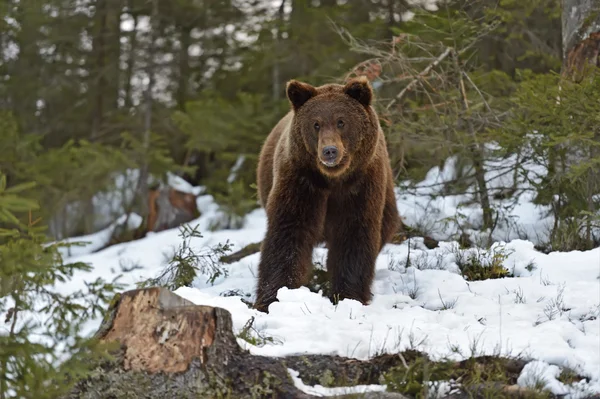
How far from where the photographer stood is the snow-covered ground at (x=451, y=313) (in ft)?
13.9

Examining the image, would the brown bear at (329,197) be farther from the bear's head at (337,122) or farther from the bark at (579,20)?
the bark at (579,20)

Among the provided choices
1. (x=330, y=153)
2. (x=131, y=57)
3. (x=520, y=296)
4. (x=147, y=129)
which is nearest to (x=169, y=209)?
(x=147, y=129)

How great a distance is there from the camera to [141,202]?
15.3 metres

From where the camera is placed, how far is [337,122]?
19.2ft

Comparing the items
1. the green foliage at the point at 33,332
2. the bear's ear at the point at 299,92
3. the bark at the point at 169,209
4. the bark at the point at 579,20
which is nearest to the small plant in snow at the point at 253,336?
the green foliage at the point at 33,332

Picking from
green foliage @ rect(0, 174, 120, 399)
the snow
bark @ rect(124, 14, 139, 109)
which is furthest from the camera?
bark @ rect(124, 14, 139, 109)

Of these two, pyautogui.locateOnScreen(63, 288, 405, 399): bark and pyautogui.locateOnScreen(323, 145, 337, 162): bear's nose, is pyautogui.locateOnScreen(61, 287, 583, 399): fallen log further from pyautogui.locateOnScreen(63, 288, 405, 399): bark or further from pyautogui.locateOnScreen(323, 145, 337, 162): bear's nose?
pyautogui.locateOnScreen(323, 145, 337, 162): bear's nose

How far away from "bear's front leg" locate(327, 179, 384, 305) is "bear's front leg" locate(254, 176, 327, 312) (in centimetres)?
22

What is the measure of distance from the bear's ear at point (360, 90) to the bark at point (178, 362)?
268cm

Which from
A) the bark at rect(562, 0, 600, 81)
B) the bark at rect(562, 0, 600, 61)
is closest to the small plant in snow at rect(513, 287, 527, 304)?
the bark at rect(562, 0, 600, 81)

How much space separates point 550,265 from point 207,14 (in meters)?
13.1

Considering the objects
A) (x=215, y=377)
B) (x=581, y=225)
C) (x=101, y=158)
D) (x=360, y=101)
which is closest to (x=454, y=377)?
(x=215, y=377)

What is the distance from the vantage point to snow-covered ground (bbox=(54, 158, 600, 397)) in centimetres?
423

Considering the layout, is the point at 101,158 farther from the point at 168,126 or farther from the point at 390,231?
the point at 390,231
